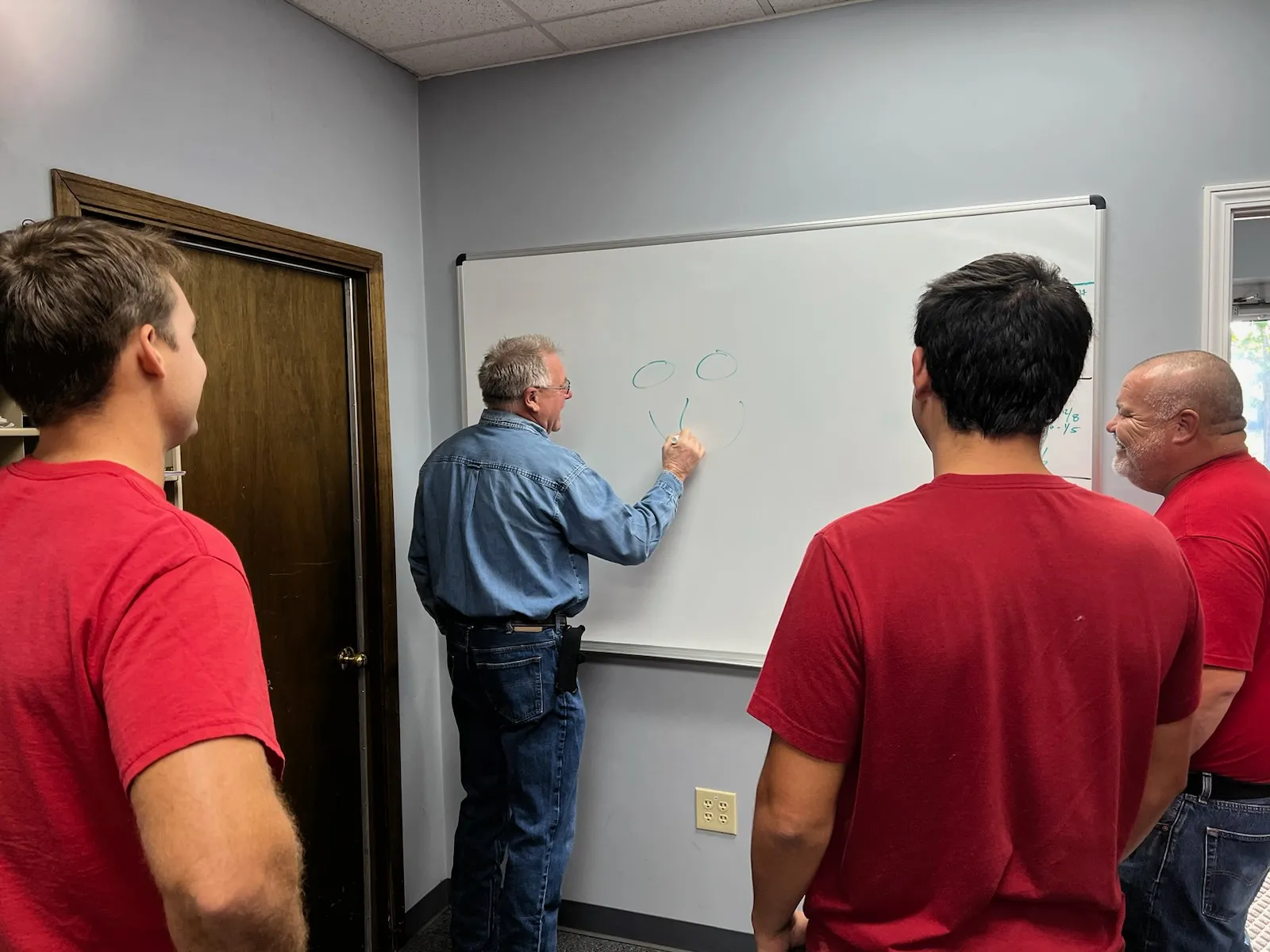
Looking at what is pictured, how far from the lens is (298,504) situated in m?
2.18

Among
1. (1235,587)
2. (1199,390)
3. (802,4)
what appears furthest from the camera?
(802,4)

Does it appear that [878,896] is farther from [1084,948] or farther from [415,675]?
[415,675]

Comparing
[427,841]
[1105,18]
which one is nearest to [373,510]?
[427,841]

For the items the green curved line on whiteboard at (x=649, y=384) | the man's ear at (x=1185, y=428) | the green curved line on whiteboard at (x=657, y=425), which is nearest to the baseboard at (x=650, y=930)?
the green curved line on whiteboard at (x=657, y=425)

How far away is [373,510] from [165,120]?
1.07 metres

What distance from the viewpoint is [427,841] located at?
2.57 metres

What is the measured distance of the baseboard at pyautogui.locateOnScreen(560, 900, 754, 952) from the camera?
7.67 ft

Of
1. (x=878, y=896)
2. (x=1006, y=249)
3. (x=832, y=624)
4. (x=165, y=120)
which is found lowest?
(x=878, y=896)

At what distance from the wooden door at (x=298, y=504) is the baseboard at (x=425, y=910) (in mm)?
142

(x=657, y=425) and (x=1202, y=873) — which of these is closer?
(x=1202, y=873)

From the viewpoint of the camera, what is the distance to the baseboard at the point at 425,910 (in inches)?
97.0

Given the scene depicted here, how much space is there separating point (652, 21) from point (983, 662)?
1.91 meters

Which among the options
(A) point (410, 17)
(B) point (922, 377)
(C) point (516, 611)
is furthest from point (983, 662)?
(A) point (410, 17)

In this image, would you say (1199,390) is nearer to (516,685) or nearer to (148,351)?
(516,685)
